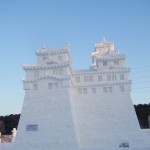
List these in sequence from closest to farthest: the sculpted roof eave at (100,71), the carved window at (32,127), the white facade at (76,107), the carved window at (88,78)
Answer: the white facade at (76,107) < the carved window at (32,127) < the sculpted roof eave at (100,71) < the carved window at (88,78)

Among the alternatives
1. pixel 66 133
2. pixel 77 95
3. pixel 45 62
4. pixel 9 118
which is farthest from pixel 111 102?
pixel 9 118

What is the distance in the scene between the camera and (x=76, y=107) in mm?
49500

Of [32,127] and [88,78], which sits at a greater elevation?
[88,78]

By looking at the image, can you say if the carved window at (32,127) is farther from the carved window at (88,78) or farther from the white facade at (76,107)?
the carved window at (88,78)

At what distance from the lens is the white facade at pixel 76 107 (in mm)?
44062

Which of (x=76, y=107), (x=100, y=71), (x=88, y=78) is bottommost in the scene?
(x=76, y=107)

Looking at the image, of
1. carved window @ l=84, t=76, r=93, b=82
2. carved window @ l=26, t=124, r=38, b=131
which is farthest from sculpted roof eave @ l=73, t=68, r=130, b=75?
carved window @ l=26, t=124, r=38, b=131

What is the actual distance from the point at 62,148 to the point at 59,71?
14.5m

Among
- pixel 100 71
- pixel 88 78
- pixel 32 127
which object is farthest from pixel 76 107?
pixel 32 127

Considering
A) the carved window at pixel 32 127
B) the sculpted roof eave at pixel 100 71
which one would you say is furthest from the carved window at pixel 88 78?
the carved window at pixel 32 127

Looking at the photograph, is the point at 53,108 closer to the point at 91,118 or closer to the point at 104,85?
the point at 91,118

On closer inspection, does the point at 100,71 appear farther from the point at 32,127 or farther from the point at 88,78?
the point at 32,127

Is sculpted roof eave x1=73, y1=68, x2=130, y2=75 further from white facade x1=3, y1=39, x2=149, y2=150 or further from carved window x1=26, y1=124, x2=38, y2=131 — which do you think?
carved window x1=26, y1=124, x2=38, y2=131

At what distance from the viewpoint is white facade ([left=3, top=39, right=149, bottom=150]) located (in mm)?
44062
